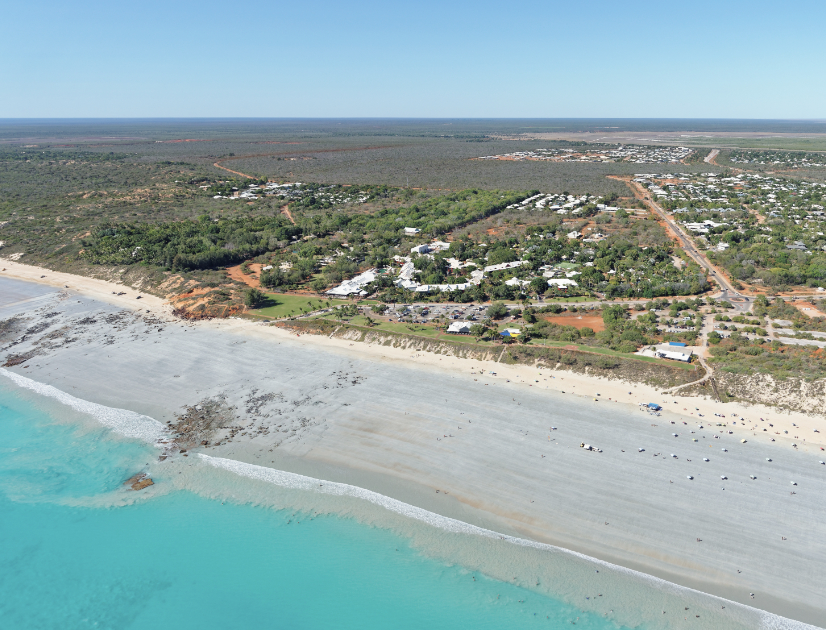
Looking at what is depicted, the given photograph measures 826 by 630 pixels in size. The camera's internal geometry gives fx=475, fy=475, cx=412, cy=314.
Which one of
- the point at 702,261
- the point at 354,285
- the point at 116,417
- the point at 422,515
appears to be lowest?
the point at 422,515

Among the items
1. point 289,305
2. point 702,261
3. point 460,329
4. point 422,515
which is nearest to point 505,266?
point 460,329

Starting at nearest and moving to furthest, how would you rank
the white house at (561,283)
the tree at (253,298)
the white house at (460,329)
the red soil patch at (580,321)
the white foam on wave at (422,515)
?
the white foam on wave at (422,515) → the white house at (460,329) → the red soil patch at (580,321) → the tree at (253,298) → the white house at (561,283)

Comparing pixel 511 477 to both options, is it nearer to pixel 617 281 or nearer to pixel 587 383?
pixel 587 383

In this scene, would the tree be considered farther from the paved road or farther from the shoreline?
the paved road

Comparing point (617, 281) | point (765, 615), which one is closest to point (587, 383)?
point (765, 615)

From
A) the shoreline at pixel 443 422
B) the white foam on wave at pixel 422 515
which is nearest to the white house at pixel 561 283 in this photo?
the shoreline at pixel 443 422

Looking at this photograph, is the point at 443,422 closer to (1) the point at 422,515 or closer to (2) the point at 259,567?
(1) the point at 422,515

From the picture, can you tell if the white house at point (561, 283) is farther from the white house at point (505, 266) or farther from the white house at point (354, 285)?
the white house at point (354, 285)

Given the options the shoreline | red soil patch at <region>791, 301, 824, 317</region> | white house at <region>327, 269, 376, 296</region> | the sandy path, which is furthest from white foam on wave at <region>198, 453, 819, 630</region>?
red soil patch at <region>791, 301, 824, 317</region>
